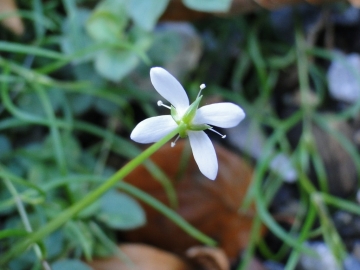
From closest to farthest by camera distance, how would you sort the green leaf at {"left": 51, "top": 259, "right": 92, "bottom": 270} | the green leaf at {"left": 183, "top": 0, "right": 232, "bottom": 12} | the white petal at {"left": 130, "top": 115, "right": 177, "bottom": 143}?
the white petal at {"left": 130, "top": 115, "right": 177, "bottom": 143}, the green leaf at {"left": 51, "top": 259, "right": 92, "bottom": 270}, the green leaf at {"left": 183, "top": 0, "right": 232, "bottom": 12}

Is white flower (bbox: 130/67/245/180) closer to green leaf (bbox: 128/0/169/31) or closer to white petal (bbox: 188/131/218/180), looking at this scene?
white petal (bbox: 188/131/218/180)

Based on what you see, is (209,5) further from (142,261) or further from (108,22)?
(142,261)

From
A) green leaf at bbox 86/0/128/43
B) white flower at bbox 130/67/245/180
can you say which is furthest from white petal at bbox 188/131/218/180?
green leaf at bbox 86/0/128/43

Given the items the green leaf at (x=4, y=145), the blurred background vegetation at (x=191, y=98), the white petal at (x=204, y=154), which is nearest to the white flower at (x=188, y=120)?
the white petal at (x=204, y=154)

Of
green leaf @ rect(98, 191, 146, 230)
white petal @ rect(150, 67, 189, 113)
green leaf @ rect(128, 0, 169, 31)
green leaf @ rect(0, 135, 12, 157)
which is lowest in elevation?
green leaf @ rect(98, 191, 146, 230)

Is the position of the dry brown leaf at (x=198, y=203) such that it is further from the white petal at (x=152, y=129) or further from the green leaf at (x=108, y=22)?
the white petal at (x=152, y=129)

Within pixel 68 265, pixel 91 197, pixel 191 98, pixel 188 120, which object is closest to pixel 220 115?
pixel 188 120

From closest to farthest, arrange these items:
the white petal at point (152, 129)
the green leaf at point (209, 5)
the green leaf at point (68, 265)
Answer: the white petal at point (152, 129) → the green leaf at point (68, 265) → the green leaf at point (209, 5)
